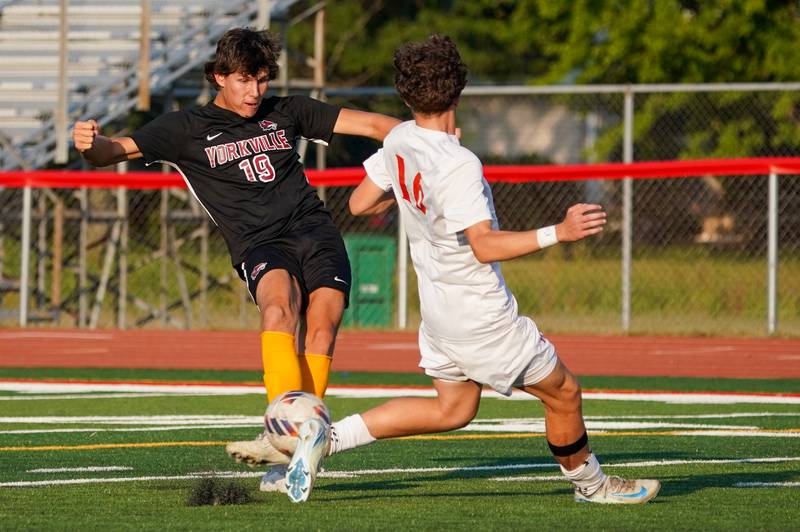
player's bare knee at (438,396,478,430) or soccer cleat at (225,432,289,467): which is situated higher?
player's bare knee at (438,396,478,430)

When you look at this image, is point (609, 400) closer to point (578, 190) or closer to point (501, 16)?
point (578, 190)

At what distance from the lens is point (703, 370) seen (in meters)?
13.7

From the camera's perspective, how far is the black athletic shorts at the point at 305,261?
267 inches

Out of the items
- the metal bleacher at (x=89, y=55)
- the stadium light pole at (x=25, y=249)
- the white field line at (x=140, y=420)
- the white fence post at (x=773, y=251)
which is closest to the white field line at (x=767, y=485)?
the white field line at (x=140, y=420)

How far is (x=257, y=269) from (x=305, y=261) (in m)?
0.24

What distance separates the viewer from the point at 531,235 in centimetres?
554

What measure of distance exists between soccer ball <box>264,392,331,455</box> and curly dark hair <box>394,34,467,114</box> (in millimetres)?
1164

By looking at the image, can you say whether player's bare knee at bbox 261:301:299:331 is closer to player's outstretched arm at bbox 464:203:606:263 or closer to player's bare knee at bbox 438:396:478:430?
player's bare knee at bbox 438:396:478:430

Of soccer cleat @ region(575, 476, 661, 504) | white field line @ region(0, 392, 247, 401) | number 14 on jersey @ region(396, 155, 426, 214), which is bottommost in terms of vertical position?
white field line @ region(0, 392, 247, 401)

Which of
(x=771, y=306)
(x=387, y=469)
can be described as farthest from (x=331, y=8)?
(x=387, y=469)

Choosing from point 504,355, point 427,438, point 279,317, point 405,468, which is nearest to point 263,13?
point 427,438

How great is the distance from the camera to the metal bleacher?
20406mm

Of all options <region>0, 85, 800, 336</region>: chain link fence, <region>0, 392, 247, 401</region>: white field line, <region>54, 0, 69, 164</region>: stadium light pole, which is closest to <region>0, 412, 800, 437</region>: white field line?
<region>0, 392, 247, 401</region>: white field line

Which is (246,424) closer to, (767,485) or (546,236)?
(767,485)
